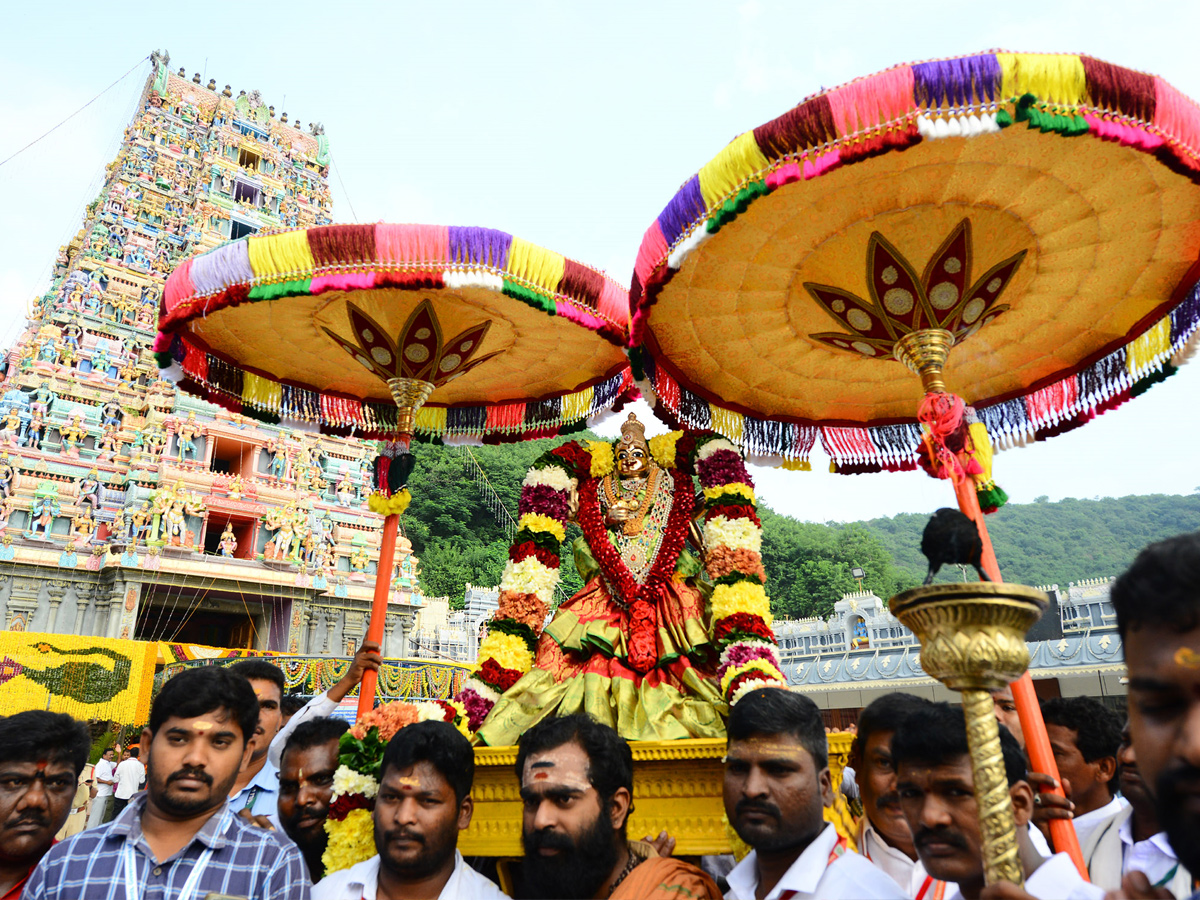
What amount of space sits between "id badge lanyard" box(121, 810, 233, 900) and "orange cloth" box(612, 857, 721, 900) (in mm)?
1370

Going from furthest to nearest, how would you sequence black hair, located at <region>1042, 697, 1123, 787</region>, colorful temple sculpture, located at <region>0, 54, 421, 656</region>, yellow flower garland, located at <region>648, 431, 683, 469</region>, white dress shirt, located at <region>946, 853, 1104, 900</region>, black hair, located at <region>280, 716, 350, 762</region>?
colorful temple sculpture, located at <region>0, 54, 421, 656</region> < yellow flower garland, located at <region>648, 431, 683, 469</region> < black hair, located at <region>280, 716, 350, 762</region> < black hair, located at <region>1042, 697, 1123, 787</region> < white dress shirt, located at <region>946, 853, 1104, 900</region>

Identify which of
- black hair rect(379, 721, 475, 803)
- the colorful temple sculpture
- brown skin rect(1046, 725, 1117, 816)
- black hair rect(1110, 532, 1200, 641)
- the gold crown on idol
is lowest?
brown skin rect(1046, 725, 1117, 816)

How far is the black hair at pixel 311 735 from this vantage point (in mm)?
4191

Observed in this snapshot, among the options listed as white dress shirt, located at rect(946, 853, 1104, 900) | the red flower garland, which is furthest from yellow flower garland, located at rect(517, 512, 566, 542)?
white dress shirt, located at rect(946, 853, 1104, 900)

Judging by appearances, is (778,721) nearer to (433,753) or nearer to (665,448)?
(433,753)

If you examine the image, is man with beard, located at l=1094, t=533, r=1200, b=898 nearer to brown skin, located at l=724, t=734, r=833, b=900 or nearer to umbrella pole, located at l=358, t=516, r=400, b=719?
brown skin, located at l=724, t=734, r=833, b=900

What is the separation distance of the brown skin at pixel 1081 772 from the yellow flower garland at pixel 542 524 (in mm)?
3071

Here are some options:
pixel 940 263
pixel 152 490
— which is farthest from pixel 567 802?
pixel 152 490

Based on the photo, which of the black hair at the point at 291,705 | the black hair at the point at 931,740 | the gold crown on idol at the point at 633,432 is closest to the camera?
the black hair at the point at 931,740

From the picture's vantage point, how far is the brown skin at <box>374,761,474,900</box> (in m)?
2.88

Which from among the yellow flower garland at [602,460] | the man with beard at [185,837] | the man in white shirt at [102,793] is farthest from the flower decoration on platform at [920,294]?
the man in white shirt at [102,793]

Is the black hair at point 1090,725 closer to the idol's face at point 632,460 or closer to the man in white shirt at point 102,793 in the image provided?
the idol's face at point 632,460

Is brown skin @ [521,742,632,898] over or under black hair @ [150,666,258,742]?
under

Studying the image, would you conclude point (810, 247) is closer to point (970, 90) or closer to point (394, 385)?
point (970, 90)
